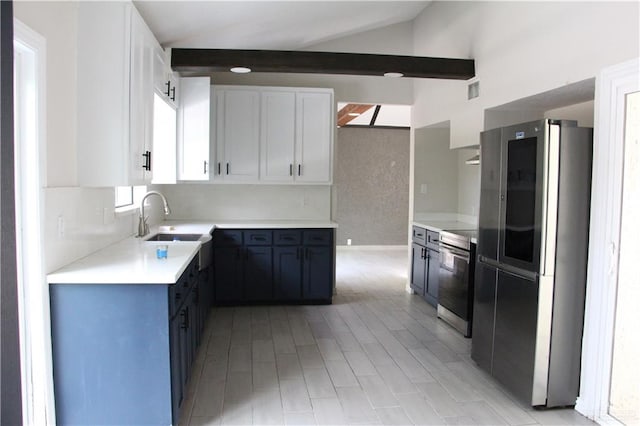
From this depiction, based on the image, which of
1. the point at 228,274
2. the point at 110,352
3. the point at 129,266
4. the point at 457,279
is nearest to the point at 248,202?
the point at 228,274

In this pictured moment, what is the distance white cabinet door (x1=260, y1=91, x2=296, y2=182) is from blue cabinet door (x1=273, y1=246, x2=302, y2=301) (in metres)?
0.84

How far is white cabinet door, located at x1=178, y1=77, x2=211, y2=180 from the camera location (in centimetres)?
448

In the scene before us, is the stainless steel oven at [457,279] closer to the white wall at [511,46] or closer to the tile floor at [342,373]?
the tile floor at [342,373]

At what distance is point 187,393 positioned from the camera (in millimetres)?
2854

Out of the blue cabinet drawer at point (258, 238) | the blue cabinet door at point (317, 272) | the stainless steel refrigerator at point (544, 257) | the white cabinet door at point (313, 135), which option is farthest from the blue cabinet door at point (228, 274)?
the stainless steel refrigerator at point (544, 257)

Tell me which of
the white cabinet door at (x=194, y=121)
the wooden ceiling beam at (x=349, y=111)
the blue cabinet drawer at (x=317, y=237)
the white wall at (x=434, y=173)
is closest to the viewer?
the white cabinet door at (x=194, y=121)

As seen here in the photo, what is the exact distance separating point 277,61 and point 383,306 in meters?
2.69

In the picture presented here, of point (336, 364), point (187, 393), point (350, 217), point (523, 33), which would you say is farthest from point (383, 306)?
point (350, 217)

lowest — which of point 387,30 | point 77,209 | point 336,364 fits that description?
point 336,364

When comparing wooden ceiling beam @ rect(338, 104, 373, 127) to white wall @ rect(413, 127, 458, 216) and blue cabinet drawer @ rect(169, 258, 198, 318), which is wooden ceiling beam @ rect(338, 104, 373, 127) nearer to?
white wall @ rect(413, 127, 458, 216)

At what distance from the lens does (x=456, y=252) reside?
165 inches

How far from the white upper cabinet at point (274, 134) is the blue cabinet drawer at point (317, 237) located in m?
0.62

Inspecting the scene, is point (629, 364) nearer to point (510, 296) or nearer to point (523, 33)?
point (510, 296)

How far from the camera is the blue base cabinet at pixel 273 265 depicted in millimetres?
4766
